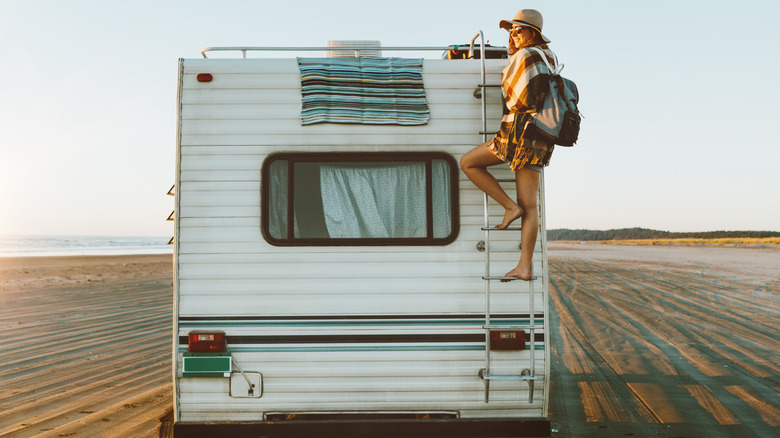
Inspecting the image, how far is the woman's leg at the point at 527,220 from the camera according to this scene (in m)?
3.58

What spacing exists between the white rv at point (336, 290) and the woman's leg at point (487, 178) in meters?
0.13

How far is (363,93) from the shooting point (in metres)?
3.87

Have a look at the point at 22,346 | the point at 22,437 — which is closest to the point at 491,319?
the point at 22,437

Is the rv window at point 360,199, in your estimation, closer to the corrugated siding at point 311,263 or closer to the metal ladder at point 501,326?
the corrugated siding at point 311,263

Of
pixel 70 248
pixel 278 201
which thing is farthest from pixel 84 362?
pixel 70 248

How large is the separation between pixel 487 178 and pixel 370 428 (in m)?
1.74

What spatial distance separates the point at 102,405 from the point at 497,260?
421cm

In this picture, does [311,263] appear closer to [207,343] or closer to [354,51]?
[207,343]

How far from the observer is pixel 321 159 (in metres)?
3.81

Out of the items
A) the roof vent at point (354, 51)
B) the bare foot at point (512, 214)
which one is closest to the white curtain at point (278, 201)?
the roof vent at point (354, 51)

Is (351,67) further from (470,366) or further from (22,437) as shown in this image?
(22,437)

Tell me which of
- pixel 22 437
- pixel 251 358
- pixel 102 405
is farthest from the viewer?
pixel 102 405

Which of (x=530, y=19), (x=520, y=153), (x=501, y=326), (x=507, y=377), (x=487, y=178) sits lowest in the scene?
(x=507, y=377)

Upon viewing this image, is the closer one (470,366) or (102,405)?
(470,366)
